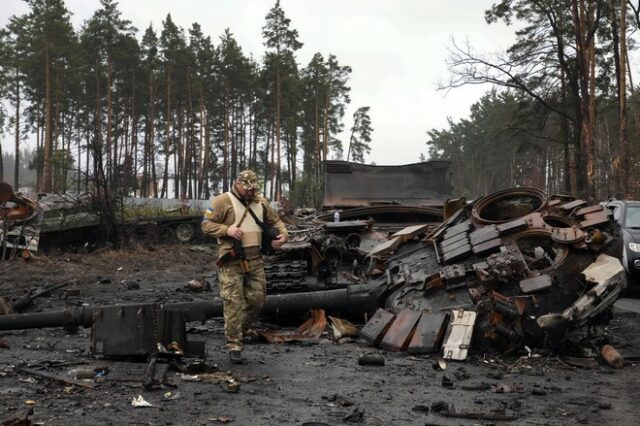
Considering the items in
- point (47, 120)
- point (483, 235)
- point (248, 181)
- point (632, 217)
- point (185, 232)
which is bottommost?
point (185, 232)

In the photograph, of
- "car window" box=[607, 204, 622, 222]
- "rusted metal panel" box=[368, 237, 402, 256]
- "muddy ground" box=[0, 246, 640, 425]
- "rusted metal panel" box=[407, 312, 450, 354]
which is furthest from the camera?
"car window" box=[607, 204, 622, 222]

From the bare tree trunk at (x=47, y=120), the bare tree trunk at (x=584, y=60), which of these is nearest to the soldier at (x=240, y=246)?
the bare tree trunk at (x=584, y=60)

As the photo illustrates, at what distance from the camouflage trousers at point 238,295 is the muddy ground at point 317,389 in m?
0.30

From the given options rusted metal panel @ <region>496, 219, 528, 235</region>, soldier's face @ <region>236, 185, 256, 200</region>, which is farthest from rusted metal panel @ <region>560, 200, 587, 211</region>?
soldier's face @ <region>236, 185, 256, 200</region>

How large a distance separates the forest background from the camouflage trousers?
1814 centimetres

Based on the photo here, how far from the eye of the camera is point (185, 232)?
2373 centimetres

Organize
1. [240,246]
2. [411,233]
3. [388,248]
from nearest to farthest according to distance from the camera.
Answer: [240,246] → [388,248] → [411,233]

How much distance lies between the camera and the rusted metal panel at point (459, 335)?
20.6 feet

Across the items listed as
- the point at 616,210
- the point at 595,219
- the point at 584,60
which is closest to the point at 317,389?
the point at 595,219

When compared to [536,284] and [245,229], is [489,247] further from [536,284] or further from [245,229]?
[245,229]

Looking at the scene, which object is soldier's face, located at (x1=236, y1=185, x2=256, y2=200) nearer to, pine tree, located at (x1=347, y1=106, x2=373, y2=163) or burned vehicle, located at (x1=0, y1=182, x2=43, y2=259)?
burned vehicle, located at (x1=0, y1=182, x2=43, y2=259)

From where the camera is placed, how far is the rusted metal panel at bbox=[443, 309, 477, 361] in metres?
6.27

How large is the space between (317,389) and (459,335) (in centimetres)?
192

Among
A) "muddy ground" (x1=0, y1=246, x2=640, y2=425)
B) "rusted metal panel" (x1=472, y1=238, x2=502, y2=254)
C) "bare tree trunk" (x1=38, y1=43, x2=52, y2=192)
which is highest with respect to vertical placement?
"bare tree trunk" (x1=38, y1=43, x2=52, y2=192)
